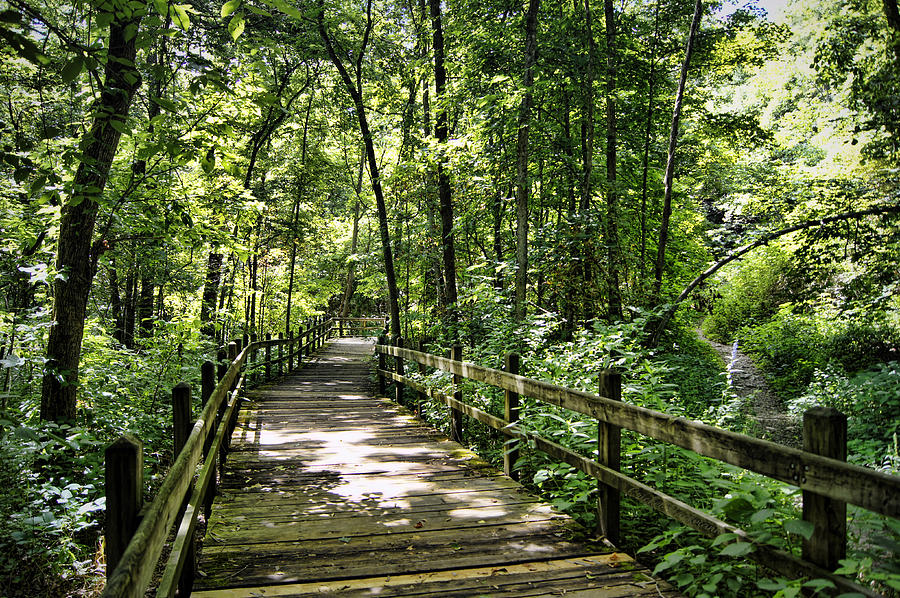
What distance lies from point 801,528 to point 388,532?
107 inches

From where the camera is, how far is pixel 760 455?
2.60 m

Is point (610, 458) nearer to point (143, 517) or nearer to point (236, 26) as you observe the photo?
point (143, 517)

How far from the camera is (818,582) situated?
212 cm

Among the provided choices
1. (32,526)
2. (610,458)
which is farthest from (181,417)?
(610,458)

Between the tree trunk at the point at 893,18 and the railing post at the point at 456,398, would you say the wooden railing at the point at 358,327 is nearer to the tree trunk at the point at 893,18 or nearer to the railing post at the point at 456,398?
the railing post at the point at 456,398

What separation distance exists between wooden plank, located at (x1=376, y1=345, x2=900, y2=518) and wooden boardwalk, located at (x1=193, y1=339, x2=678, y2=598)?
0.88 metres

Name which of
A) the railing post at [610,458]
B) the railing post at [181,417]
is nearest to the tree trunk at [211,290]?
the railing post at [181,417]

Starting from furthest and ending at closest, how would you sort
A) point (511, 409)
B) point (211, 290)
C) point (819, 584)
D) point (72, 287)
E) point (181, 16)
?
point (211, 290) → point (72, 287) → point (511, 409) → point (181, 16) → point (819, 584)

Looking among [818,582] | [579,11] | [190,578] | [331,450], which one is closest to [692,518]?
[818,582]

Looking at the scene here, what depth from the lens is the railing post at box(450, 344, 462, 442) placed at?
276 inches

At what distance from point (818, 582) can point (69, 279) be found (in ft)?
22.5

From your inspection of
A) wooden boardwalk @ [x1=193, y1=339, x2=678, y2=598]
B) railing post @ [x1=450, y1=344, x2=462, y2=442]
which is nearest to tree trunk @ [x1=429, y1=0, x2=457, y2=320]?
railing post @ [x1=450, y1=344, x2=462, y2=442]

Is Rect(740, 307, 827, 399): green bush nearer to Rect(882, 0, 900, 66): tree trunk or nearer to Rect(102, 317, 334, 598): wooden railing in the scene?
Rect(882, 0, 900, 66): tree trunk

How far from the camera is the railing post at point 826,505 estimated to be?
2293 millimetres
